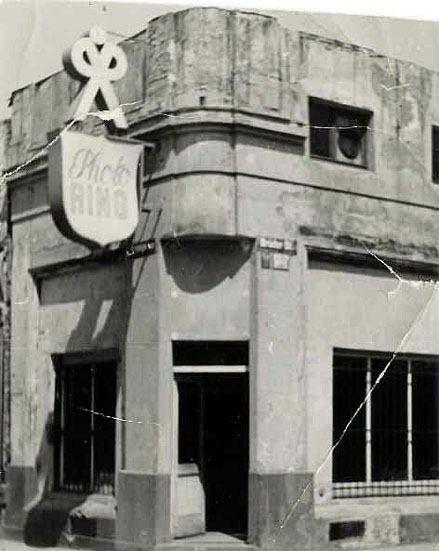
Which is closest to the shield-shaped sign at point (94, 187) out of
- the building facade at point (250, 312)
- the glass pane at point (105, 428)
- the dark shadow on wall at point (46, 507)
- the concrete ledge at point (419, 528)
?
the building facade at point (250, 312)

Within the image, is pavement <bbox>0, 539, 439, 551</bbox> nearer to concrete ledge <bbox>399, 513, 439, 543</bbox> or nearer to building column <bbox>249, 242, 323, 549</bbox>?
concrete ledge <bbox>399, 513, 439, 543</bbox>

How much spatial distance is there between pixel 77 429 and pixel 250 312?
140 inches

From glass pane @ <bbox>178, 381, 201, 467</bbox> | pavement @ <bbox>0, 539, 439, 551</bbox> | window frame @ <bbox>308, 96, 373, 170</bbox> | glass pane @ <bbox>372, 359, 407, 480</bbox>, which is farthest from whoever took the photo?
glass pane @ <bbox>372, 359, 407, 480</bbox>

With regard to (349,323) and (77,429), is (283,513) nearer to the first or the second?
(349,323)

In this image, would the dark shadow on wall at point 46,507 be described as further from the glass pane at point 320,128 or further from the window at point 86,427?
the glass pane at point 320,128

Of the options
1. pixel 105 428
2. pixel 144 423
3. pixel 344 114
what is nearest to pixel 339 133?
pixel 344 114

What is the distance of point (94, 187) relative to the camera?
14.1 meters

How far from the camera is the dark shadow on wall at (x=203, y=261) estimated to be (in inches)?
579

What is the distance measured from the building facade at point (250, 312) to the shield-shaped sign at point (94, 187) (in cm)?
58

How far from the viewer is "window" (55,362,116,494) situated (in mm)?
15703

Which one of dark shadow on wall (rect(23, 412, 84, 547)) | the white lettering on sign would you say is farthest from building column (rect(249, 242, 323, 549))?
dark shadow on wall (rect(23, 412, 84, 547))

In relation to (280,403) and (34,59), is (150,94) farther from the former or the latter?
(280,403)

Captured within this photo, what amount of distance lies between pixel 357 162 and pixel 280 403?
150 inches

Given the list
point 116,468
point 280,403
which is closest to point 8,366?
point 116,468
